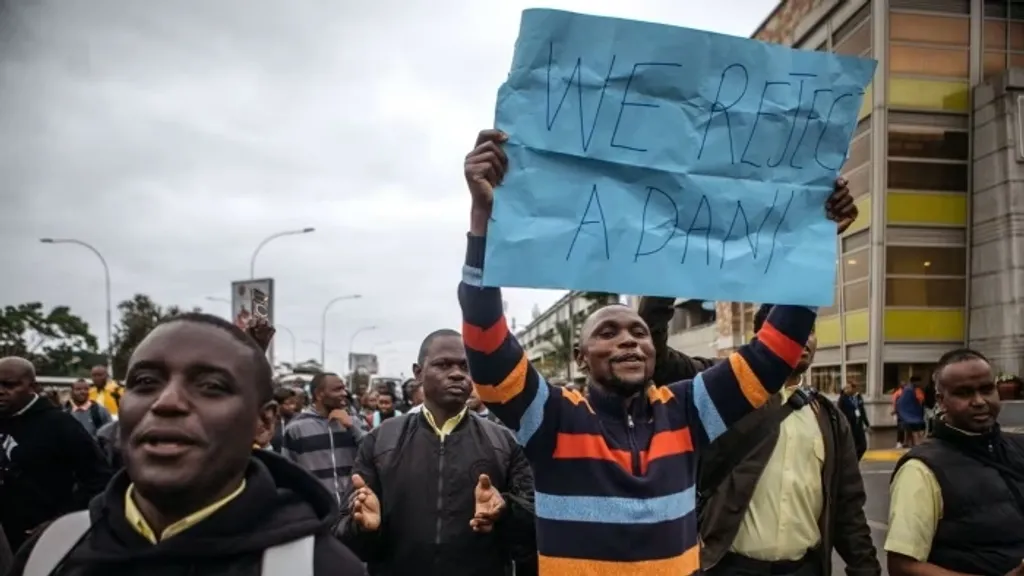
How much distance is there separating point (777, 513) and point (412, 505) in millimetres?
1630

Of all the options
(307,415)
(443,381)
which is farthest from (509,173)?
(307,415)

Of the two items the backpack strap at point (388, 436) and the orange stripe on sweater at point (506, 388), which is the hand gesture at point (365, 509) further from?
the orange stripe on sweater at point (506, 388)

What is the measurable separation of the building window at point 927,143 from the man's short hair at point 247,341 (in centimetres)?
2658

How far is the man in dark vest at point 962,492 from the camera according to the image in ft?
10.5

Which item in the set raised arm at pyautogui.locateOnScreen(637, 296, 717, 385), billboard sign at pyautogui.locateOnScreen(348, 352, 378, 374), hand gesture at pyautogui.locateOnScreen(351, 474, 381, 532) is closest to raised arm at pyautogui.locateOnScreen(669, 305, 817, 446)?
raised arm at pyautogui.locateOnScreen(637, 296, 717, 385)

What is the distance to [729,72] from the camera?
303cm

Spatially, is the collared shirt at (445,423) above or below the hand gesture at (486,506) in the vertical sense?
above

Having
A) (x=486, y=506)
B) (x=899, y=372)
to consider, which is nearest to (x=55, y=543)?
(x=486, y=506)

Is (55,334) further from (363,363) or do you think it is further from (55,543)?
(55,543)

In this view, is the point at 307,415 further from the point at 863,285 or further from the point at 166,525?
the point at 863,285

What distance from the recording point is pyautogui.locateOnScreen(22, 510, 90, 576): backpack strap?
1.63 m

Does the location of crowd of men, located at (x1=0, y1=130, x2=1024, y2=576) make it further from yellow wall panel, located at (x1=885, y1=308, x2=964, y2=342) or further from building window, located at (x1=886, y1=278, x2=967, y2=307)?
building window, located at (x1=886, y1=278, x2=967, y2=307)

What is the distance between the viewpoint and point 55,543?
166cm

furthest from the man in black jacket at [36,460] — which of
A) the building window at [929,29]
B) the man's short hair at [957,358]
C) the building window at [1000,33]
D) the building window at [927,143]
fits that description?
the building window at [1000,33]
